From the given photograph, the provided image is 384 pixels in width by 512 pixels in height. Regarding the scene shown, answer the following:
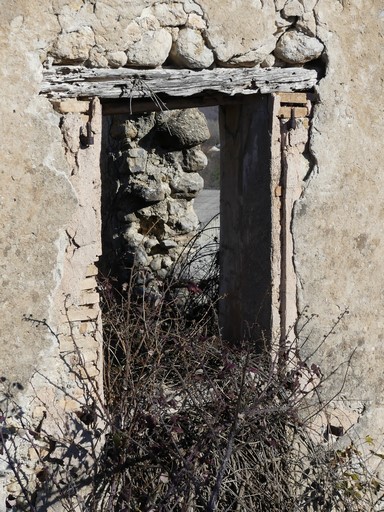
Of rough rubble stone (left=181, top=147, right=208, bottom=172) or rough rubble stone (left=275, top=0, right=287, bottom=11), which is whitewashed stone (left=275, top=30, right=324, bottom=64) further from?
rough rubble stone (left=181, top=147, right=208, bottom=172)

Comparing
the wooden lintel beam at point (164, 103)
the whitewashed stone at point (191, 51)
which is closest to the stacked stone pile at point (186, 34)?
the whitewashed stone at point (191, 51)

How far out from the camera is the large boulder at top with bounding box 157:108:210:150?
7.55 metres

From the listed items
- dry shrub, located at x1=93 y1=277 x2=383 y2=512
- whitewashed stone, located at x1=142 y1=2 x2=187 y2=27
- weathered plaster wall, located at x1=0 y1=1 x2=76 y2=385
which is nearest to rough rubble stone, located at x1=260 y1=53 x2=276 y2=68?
whitewashed stone, located at x1=142 y1=2 x2=187 y2=27

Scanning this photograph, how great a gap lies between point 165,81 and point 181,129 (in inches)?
121

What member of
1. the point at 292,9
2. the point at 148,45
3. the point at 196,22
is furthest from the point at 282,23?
the point at 148,45

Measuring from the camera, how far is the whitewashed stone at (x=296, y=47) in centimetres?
478

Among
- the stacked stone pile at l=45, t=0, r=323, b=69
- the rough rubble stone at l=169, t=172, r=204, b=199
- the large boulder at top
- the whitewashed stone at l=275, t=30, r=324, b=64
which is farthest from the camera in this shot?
the rough rubble stone at l=169, t=172, r=204, b=199

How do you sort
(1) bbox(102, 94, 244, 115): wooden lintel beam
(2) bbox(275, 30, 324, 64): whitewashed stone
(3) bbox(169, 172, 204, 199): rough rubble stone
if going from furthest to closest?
(3) bbox(169, 172, 204, 199): rough rubble stone → (2) bbox(275, 30, 324, 64): whitewashed stone → (1) bbox(102, 94, 244, 115): wooden lintel beam

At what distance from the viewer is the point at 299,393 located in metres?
4.84

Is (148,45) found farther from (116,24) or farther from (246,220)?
(246,220)

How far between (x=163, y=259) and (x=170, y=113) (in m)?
1.21

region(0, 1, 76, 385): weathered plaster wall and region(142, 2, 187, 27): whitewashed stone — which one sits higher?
region(142, 2, 187, 27): whitewashed stone

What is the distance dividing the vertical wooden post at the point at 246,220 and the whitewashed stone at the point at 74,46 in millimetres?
1111

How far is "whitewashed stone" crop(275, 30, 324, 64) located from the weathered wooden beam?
0.06 metres
